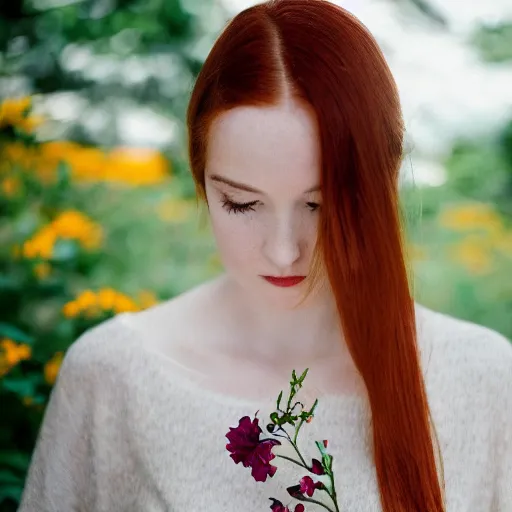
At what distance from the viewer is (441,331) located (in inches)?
54.3

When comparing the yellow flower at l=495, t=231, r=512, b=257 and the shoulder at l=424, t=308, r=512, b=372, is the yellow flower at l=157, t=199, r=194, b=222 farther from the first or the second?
the shoulder at l=424, t=308, r=512, b=372

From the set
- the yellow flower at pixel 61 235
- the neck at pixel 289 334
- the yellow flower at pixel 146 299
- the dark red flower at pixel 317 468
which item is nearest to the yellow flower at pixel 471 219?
the yellow flower at pixel 146 299

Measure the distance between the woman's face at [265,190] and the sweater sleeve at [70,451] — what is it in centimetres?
33

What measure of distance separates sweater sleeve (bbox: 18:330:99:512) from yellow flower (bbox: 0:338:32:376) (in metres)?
0.31

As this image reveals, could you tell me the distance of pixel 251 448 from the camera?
1019 millimetres

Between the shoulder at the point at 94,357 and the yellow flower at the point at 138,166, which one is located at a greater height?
the shoulder at the point at 94,357

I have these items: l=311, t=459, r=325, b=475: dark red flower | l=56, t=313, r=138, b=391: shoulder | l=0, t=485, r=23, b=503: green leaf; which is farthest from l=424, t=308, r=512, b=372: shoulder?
l=0, t=485, r=23, b=503: green leaf

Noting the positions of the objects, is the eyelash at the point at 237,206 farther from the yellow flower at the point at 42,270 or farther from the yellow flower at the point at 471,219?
the yellow flower at the point at 471,219

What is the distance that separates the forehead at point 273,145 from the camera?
1078mm

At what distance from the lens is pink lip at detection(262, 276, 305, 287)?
3.96 ft

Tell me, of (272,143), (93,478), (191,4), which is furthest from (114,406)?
(191,4)

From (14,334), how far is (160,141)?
82 centimetres

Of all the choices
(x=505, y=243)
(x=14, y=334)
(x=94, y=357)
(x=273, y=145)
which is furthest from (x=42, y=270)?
(x=505, y=243)

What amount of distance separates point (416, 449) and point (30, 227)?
1.06 m
